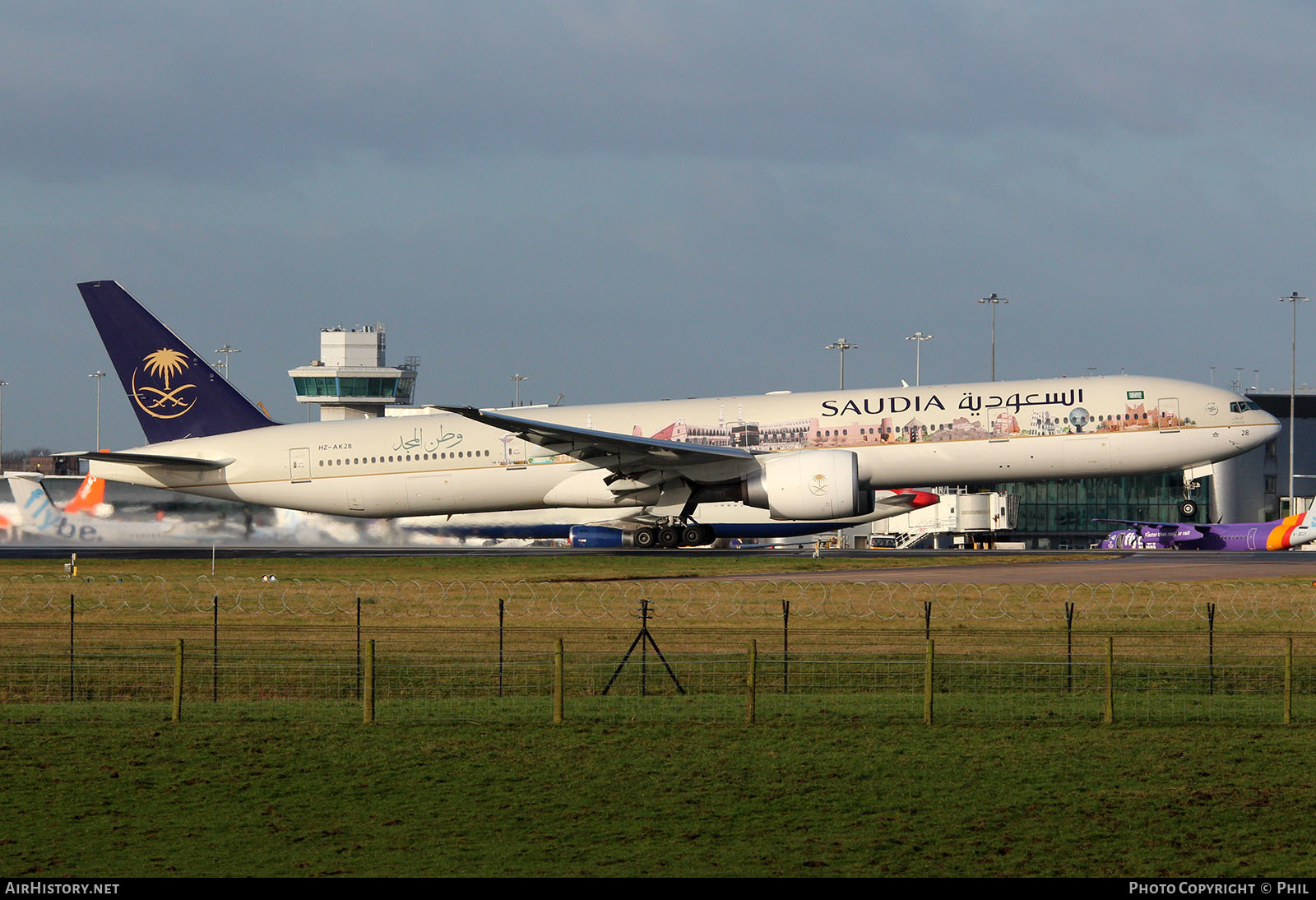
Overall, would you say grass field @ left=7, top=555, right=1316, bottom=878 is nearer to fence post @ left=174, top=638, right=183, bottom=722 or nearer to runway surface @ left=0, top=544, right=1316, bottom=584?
fence post @ left=174, top=638, right=183, bottom=722

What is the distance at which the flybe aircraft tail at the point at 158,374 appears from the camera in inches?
1816

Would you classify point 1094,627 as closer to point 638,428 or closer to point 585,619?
point 585,619

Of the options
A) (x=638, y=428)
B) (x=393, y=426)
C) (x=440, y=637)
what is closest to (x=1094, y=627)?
(x=440, y=637)

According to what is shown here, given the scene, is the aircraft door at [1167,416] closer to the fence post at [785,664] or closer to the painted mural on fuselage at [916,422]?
the painted mural on fuselage at [916,422]

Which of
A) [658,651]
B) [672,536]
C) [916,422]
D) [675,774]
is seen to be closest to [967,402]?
[916,422]

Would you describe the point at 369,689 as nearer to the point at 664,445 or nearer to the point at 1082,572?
the point at 1082,572

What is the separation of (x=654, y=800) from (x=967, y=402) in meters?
30.6

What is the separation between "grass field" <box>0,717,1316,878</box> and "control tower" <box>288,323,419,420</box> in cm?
9124

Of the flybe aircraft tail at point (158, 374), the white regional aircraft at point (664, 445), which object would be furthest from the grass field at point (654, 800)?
the flybe aircraft tail at point (158, 374)

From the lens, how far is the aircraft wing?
4003 centimetres

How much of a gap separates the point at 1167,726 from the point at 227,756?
10336 mm

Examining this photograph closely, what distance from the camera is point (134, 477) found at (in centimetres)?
4516

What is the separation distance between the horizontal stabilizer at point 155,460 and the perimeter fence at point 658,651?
9670mm

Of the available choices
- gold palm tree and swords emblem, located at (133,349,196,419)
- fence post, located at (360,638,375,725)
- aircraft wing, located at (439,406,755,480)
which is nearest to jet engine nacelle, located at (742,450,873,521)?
aircraft wing, located at (439,406,755,480)
